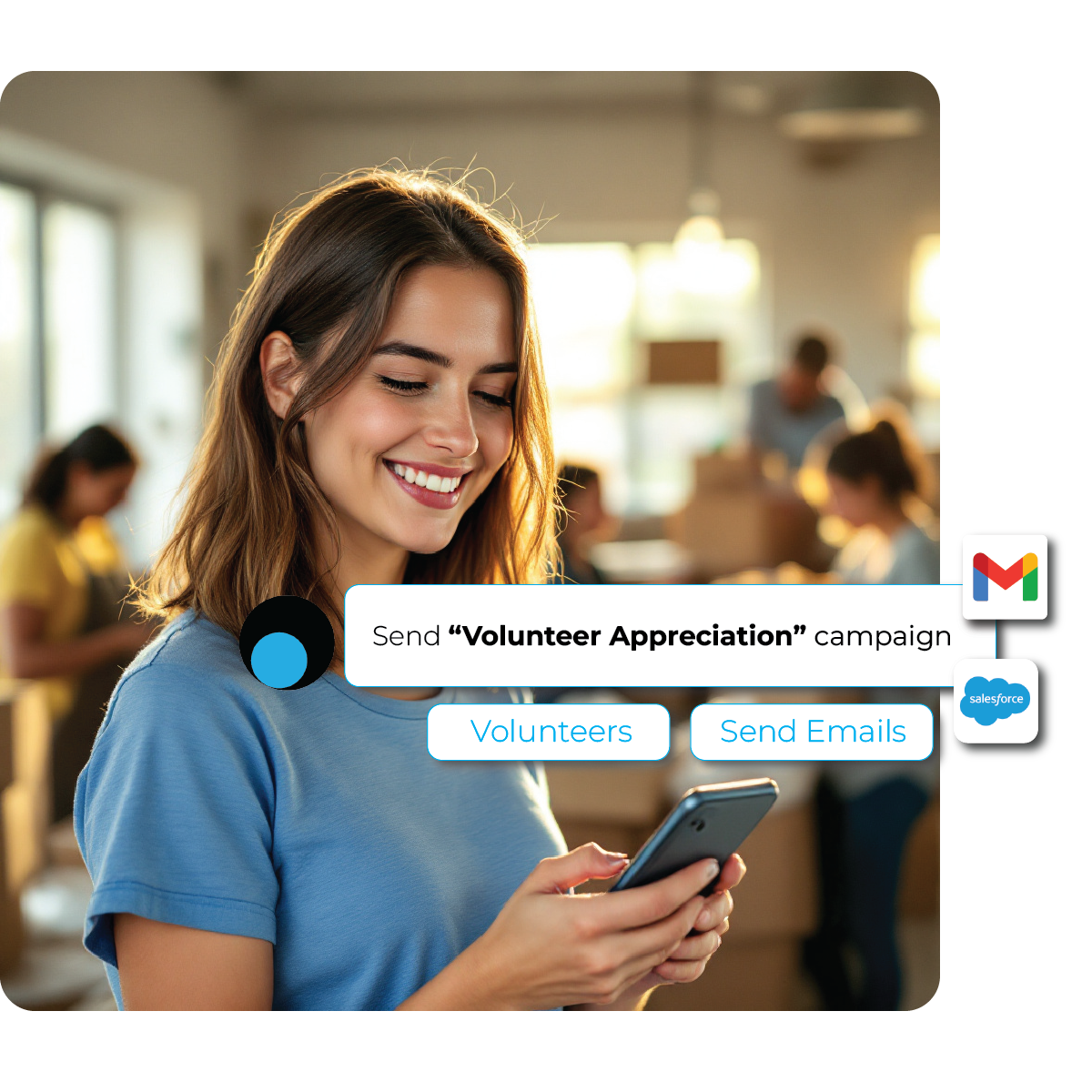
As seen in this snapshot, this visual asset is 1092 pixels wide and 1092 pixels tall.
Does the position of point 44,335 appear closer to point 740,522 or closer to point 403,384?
point 403,384

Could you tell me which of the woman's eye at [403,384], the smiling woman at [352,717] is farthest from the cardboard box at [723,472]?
the woman's eye at [403,384]

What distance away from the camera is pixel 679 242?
0.84 m

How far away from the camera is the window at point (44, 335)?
83 centimetres

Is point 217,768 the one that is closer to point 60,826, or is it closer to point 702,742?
point 60,826

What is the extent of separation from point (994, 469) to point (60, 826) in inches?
31.1

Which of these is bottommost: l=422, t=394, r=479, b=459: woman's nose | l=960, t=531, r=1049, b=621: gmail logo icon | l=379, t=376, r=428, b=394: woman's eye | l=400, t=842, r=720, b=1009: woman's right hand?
l=400, t=842, r=720, b=1009: woman's right hand

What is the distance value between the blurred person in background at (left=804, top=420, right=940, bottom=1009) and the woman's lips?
294 mm

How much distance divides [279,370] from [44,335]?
196 millimetres

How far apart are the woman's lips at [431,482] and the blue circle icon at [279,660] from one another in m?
0.14

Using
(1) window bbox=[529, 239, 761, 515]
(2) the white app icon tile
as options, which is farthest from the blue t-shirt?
(2) the white app icon tile

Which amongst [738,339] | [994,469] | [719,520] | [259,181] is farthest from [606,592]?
[259,181]

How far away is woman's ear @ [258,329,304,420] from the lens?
0.80 meters

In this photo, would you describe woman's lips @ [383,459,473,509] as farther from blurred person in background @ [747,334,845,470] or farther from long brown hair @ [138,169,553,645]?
blurred person in background @ [747,334,845,470]

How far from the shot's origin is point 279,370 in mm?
808
